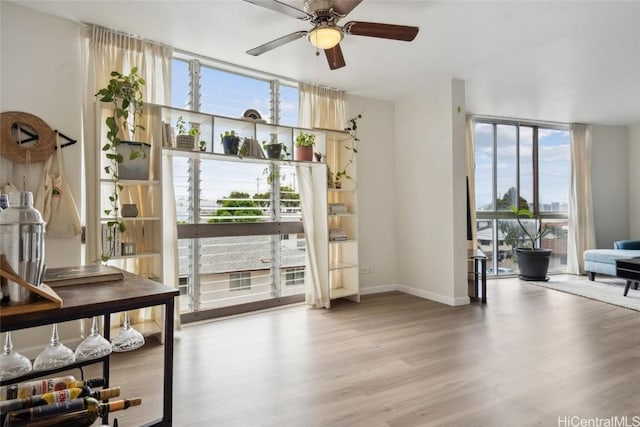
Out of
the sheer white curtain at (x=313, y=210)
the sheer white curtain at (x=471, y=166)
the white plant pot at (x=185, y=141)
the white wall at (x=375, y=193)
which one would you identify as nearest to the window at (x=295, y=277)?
the sheer white curtain at (x=313, y=210)

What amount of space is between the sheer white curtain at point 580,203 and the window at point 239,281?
6252mm

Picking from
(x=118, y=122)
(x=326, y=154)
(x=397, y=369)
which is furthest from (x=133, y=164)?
(x=397, y=369)

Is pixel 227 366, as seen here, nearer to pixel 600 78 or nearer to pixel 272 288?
pixel 272 288

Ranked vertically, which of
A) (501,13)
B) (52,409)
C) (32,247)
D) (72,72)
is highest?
(501,13)

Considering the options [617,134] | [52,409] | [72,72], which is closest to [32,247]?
[52,409]

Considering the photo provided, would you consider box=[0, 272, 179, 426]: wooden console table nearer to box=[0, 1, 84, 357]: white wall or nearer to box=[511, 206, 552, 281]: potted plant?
box=[0, 1, 84, 357]: white wall

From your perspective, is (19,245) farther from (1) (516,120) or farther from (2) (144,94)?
(1) (516,120)

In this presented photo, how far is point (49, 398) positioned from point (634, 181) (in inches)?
376

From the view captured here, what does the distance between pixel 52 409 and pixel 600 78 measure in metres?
6.10

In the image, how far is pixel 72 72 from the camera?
3.09 meters

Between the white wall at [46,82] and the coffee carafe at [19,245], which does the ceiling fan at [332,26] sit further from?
the white wall at [46,82]

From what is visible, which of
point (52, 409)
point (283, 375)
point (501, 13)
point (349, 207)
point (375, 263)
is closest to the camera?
point (52, 409)

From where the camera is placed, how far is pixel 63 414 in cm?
101

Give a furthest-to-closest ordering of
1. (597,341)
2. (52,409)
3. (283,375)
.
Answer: (597,341)
(283,375)
(52,409)
